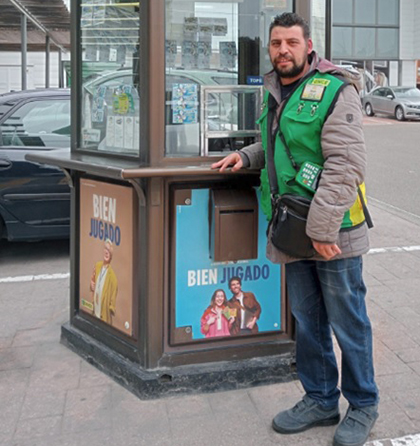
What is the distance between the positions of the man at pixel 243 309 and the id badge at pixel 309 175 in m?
0.95

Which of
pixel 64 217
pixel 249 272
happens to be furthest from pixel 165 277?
pixel 64 217

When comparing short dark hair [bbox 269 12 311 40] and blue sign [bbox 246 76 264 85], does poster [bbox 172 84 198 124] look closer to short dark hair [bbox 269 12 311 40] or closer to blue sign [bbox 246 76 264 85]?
blue sign [bbox 246 76 264 85]

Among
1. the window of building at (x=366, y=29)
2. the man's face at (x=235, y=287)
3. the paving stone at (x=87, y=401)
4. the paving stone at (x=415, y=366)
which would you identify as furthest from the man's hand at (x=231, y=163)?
the window of building at (x=366, y=29)

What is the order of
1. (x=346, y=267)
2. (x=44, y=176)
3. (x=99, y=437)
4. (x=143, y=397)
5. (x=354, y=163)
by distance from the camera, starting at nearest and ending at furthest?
(x=354, y=163) < (x=346, y=267) < (x=99, y=437) < (x=143, y=397) < (x=44, y=176)

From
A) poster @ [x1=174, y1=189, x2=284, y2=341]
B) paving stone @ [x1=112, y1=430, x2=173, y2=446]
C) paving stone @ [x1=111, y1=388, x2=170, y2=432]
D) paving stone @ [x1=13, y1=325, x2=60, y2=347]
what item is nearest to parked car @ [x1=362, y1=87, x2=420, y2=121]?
paving stone @ [x1=13, y1=325, x2=60, y2=347]

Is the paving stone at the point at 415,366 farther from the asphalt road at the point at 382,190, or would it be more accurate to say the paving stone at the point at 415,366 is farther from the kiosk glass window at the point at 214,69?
the asphalt road at the point at 382,190

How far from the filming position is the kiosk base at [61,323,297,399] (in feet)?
10.4

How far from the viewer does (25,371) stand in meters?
3.54

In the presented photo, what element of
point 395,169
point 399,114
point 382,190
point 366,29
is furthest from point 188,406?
point 366,29

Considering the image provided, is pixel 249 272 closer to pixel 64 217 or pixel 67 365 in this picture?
pixel 67 365

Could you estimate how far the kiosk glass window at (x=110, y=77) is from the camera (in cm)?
323

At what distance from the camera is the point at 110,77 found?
11.2 feet

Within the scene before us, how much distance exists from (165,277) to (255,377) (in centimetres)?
74

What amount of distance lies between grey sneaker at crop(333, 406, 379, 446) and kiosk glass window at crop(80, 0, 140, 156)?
167 centimetres
